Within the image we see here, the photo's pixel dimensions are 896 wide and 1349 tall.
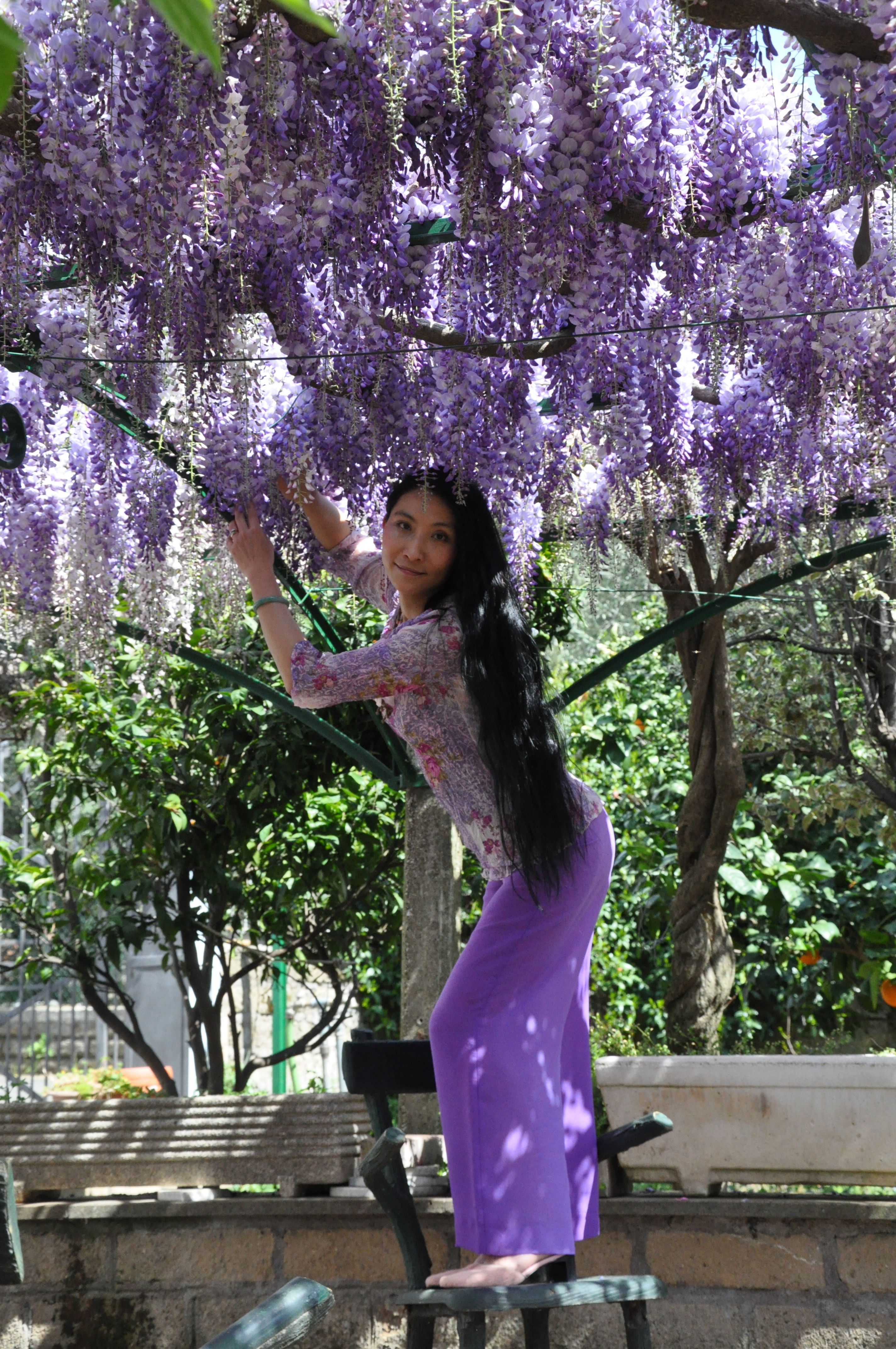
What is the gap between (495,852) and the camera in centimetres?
191

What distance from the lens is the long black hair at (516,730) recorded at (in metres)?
1.84

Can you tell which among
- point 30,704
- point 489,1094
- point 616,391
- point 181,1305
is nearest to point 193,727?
point 30,704

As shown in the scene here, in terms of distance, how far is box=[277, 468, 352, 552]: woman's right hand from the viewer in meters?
2.41

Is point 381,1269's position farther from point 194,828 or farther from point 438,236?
point 438,236

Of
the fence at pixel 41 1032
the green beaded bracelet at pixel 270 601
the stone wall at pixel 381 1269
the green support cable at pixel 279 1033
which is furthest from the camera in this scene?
the green support cable at pixel 279 1033

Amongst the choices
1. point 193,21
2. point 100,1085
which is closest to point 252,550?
point 193,21

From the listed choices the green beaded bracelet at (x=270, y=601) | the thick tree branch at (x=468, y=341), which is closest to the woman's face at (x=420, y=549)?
the green beaded bracelet at (x=270, y=601)

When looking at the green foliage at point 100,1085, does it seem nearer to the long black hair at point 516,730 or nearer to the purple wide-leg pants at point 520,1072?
the purple wide-leg pants at point 520,1072

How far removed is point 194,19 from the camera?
1.65 ft

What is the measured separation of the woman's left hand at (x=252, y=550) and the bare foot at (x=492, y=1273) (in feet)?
3.35

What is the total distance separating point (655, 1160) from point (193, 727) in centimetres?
207

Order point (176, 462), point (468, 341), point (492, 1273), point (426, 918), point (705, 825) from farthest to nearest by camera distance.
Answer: point (705, 825), point (426, 918), point (176, 462), point (468, 341), point (492, 1273)

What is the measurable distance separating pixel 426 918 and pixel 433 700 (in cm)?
130

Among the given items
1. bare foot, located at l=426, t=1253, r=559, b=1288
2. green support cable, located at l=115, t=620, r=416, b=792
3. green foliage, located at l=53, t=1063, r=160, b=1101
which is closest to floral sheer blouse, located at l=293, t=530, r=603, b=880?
bare foot, located at l=426, t=1253, r=559, b=1288
